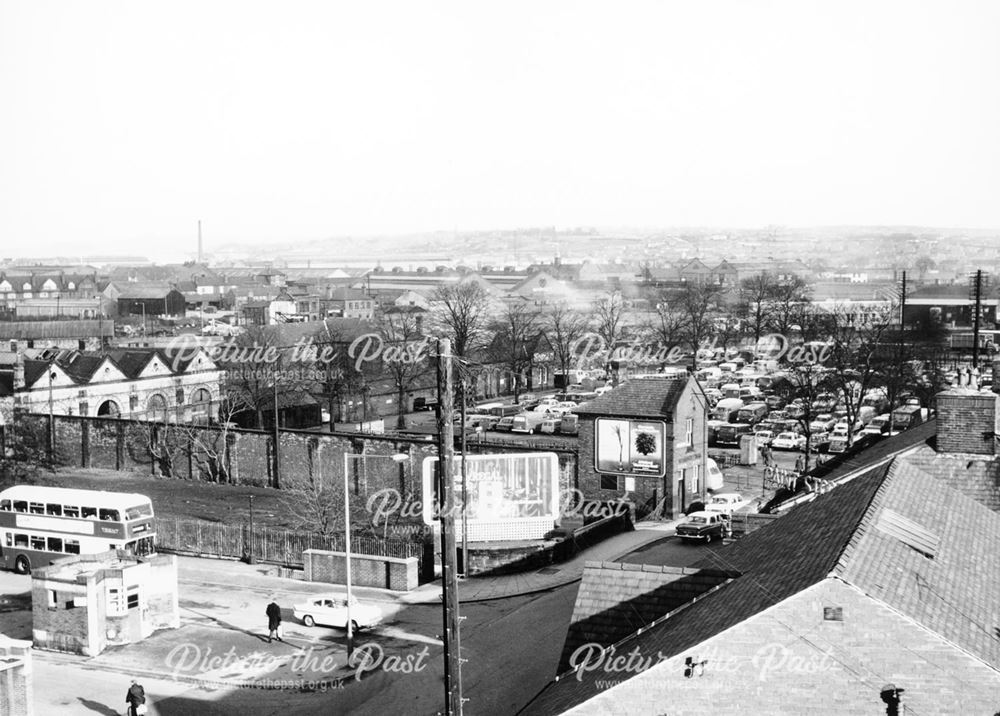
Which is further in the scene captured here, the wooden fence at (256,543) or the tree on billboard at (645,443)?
the tree on billboard at (645,443)

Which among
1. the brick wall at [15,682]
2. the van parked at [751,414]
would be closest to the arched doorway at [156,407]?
the van parked at [751,414]

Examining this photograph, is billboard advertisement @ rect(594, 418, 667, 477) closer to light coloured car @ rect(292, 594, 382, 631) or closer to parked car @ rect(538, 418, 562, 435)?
light coloured car @ rect(292, 594, 382, 631)

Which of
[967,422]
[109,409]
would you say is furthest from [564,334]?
[967,422]

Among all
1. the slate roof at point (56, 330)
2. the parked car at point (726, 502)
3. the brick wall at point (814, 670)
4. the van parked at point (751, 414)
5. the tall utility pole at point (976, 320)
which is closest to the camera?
the brick wall at point (814, 670)

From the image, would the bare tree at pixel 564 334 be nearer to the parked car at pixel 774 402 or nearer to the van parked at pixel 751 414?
the parked car at pixel 774 402

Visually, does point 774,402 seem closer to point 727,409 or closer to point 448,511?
point 727,409

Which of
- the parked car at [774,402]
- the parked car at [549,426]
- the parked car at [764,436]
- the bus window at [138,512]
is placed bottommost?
the parked car at [764,436]

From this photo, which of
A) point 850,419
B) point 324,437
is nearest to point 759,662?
point 324,437
